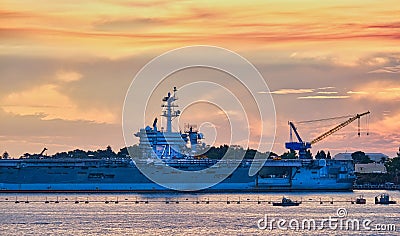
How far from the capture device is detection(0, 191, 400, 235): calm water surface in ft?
300

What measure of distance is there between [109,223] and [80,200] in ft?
106

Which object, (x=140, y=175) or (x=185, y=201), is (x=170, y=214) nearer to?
(x=185, y=201)

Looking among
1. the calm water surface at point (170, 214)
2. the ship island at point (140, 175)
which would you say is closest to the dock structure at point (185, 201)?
the calm water surface at point (170, 214)

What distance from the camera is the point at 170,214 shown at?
108 m

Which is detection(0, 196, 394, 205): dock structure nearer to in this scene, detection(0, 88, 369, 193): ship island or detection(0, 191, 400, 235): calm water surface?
detection(0, 191, 400, 235): calm water surface

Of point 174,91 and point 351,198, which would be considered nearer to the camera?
point 351,198

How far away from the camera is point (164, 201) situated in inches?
5049

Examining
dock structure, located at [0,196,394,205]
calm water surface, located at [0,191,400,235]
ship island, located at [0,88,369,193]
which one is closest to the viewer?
calm water surface, located at [0,191,400,235]

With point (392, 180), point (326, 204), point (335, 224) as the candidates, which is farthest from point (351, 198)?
point (392, 180)

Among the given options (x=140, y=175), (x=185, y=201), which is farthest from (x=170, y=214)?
(x=140, y=175)

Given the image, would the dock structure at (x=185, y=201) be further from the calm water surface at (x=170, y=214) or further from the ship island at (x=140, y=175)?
the ship island at (x=140, y=175)

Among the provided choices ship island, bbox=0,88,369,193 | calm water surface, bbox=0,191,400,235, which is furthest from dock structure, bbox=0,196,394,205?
ship island, bbox=0,88,369,193

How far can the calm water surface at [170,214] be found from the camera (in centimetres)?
9144

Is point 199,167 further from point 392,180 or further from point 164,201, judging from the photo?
point 392,180
